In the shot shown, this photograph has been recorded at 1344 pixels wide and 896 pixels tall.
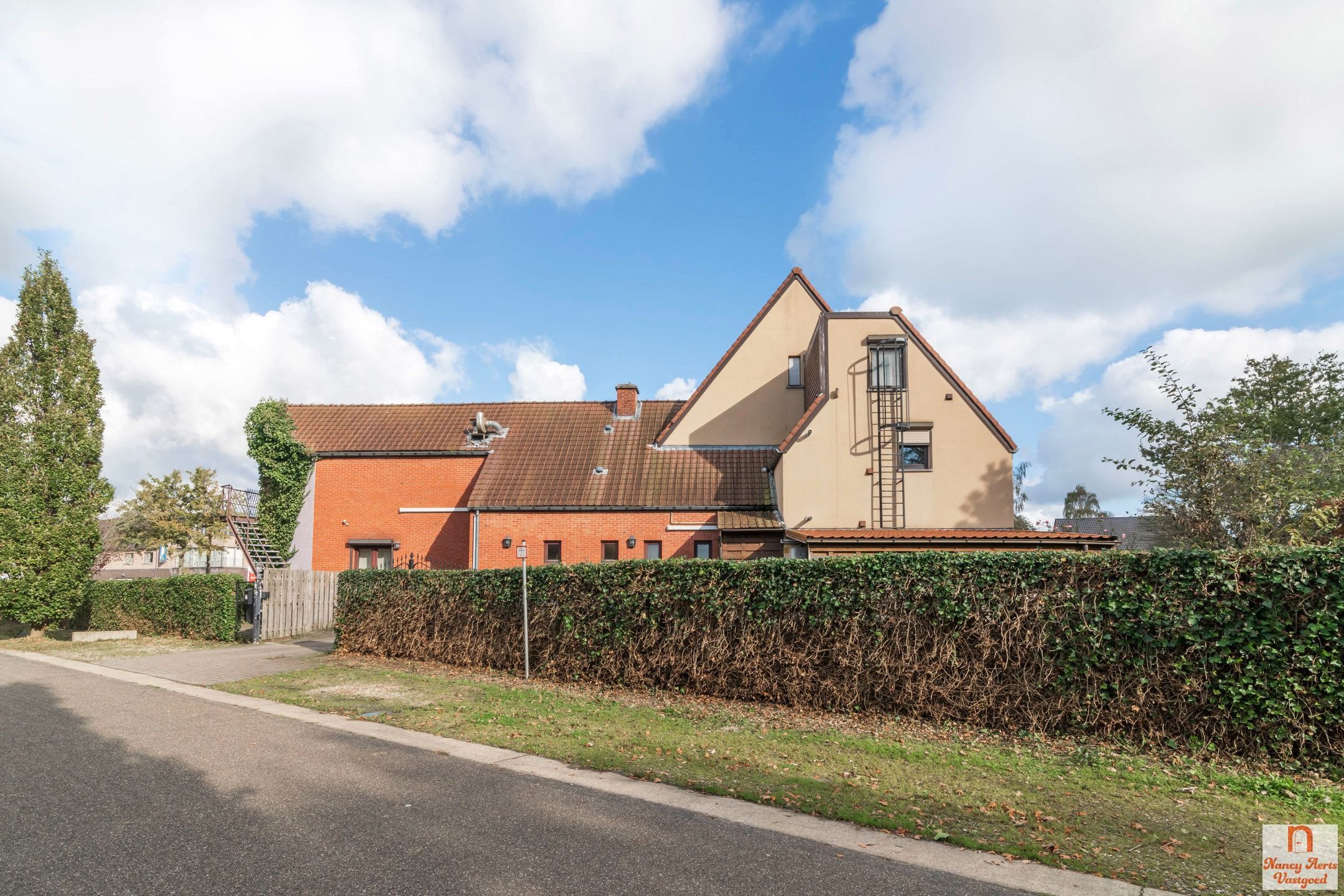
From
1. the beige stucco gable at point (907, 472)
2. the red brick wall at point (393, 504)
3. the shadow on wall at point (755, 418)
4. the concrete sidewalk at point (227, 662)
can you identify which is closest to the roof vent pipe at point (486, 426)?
the red brick wall at point (393, 504)

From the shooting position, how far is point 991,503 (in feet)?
69.7

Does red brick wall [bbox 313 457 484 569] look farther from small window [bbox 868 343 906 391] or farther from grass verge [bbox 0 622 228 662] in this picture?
small window [bbox 868 343 906 391]

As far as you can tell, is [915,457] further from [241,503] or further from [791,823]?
[241,503]

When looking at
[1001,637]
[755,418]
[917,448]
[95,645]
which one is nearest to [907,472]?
[917,448]

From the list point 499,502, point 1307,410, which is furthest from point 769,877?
point 1307,410

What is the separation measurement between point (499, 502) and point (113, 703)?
13.1 m

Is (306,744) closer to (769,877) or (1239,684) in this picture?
(769,877)

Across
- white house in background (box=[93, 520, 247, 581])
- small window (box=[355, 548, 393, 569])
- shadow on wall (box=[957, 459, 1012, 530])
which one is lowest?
white house in background (box=[93, 520, 247, 581])

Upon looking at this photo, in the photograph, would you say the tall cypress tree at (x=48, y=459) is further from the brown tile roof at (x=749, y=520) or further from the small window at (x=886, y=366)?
the small window at (x=886, y=366)

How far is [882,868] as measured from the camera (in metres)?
5.00

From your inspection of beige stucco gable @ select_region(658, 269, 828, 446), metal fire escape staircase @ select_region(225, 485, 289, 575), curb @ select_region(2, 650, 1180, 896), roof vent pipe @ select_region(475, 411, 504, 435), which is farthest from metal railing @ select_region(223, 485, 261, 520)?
curb @ select_region(2, 650, 1180, 896)

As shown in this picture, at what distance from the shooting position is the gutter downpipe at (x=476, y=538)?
2330 centimetres

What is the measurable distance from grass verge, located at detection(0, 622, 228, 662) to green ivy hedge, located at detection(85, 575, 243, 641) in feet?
1.10

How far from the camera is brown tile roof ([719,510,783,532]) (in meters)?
21.4
